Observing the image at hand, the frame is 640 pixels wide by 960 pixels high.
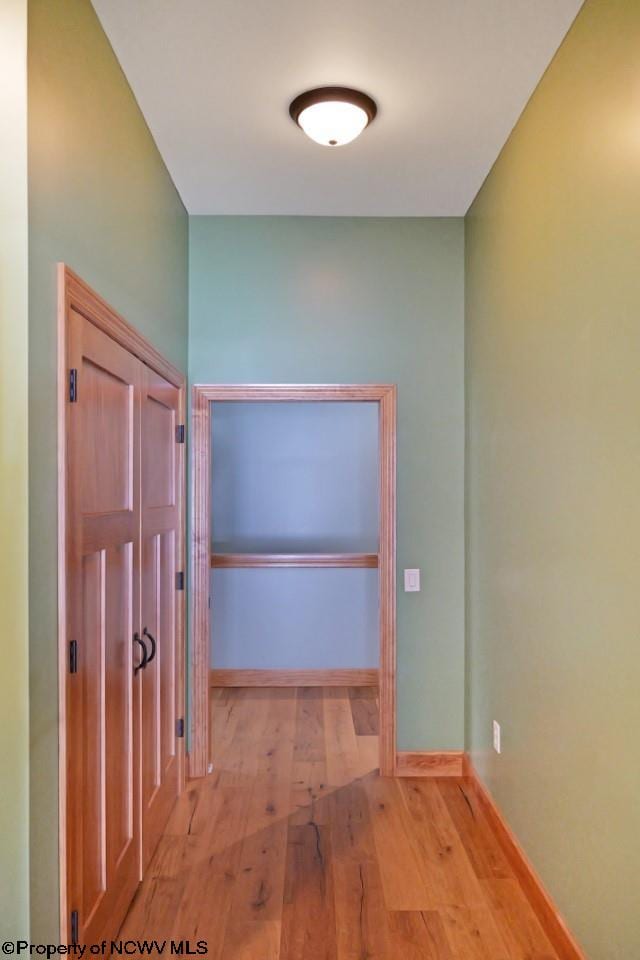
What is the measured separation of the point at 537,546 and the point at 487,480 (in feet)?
2.17

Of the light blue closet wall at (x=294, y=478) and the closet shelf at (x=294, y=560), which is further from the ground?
the light blue closet wall at (x=294, y=478)

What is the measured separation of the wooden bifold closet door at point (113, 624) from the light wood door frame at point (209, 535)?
33 centimetres

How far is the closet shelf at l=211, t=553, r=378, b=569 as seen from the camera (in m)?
4.83

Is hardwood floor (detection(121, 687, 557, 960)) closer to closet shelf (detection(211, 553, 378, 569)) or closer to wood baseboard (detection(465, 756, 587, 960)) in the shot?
wood baseboard (detection(465, 756, 587, 960))

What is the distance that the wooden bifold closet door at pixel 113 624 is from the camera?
1.62m

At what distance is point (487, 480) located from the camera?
2.79 m

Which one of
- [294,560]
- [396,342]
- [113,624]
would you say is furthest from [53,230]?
[294,560]

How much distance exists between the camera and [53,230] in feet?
4.85

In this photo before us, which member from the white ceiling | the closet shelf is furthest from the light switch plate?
the white ceiling

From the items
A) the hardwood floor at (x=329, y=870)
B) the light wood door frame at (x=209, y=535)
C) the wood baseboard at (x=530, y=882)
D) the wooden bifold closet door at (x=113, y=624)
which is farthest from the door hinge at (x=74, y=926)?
the light wood door frame at (x=209, y=535)

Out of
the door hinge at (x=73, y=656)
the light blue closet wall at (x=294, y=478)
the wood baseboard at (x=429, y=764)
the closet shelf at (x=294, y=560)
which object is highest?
the light blue closet wall at (x=294, y=478)

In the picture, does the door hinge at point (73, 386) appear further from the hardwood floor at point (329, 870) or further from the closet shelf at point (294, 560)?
the closet shelf at point (294, 560)

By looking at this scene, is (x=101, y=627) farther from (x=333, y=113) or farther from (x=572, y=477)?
(x=333, y=113)

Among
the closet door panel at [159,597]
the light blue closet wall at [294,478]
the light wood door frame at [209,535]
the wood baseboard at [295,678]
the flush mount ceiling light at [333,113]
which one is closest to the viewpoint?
the flush mount ceiling light at [333,113]
